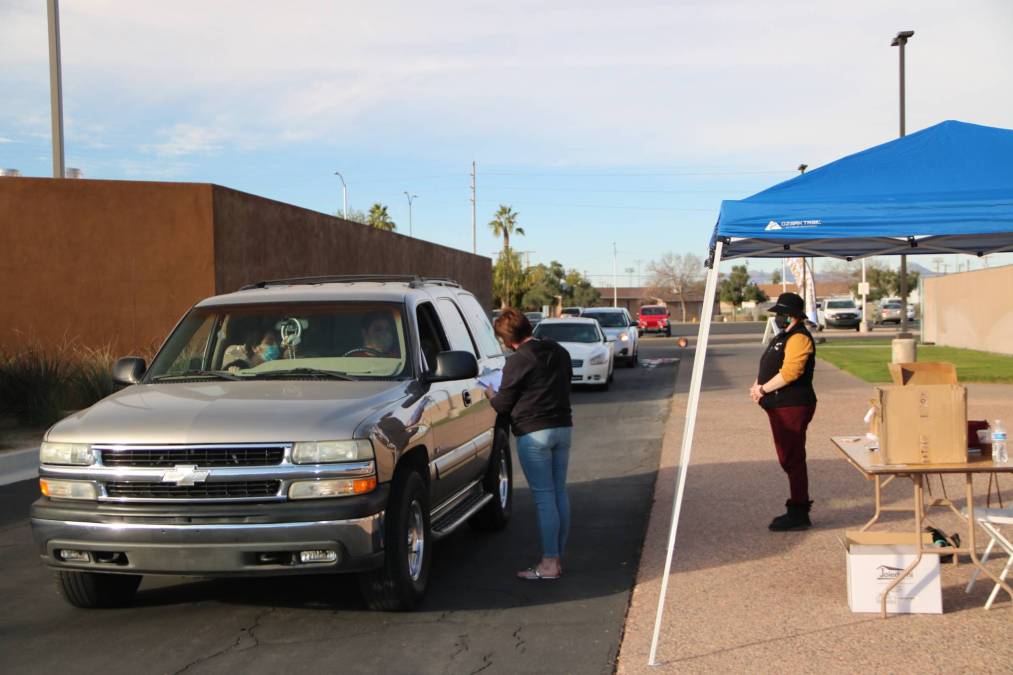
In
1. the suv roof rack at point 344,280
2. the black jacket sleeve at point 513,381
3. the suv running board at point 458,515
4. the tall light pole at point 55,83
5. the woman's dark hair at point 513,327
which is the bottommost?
the suv running board at point 458,515

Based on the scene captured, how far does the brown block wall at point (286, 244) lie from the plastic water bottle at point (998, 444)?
46.7 feet

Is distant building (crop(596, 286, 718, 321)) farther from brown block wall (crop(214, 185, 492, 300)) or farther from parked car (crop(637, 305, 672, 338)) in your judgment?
brown block wall (crop(214, 185, 492, 300))

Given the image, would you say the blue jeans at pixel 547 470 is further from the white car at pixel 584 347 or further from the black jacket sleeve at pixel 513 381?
the white car at pixel 584 347

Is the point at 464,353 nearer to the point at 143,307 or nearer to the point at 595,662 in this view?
the point at 595,662

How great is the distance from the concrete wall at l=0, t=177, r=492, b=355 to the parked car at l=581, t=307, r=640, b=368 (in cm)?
1286

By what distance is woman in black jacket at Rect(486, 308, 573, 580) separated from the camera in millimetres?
6695

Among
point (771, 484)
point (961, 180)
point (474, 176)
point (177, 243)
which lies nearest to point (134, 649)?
point (961, 180)

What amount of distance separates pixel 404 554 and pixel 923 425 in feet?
10.5

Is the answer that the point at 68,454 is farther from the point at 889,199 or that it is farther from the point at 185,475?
the point at 889,199

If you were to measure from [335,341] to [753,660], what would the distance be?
3401 mm

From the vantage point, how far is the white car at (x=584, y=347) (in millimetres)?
21359

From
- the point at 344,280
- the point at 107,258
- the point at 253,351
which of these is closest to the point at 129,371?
the point at 253,351

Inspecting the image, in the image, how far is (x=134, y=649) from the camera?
5617mm

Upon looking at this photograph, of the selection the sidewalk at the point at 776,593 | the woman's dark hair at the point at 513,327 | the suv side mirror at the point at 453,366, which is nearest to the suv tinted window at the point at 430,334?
the suv side mirror at the point at 453,366
